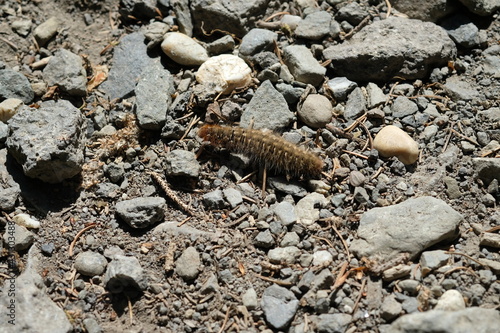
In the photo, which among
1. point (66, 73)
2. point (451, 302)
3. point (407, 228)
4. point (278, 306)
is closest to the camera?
point (451, 302)

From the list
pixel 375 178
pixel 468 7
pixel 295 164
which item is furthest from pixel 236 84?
pixel 468 7

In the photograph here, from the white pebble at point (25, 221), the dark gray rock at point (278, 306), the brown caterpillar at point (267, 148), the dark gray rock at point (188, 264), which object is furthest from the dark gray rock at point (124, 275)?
the brown caterpillar at point (267, 148)

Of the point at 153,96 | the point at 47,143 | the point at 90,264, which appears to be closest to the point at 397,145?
the point at 153,96

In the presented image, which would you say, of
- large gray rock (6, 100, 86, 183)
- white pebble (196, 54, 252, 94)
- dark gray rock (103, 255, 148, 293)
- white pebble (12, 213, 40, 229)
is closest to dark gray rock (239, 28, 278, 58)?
white pebble (196, 54, 252, 94)

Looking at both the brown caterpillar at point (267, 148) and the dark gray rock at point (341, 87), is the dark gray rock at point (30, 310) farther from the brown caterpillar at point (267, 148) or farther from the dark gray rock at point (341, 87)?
the dark gray rock at point (341, 87)

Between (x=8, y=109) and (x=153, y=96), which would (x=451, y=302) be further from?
(x=8, y=109)

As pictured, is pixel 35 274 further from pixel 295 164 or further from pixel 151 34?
pixel 151 34
